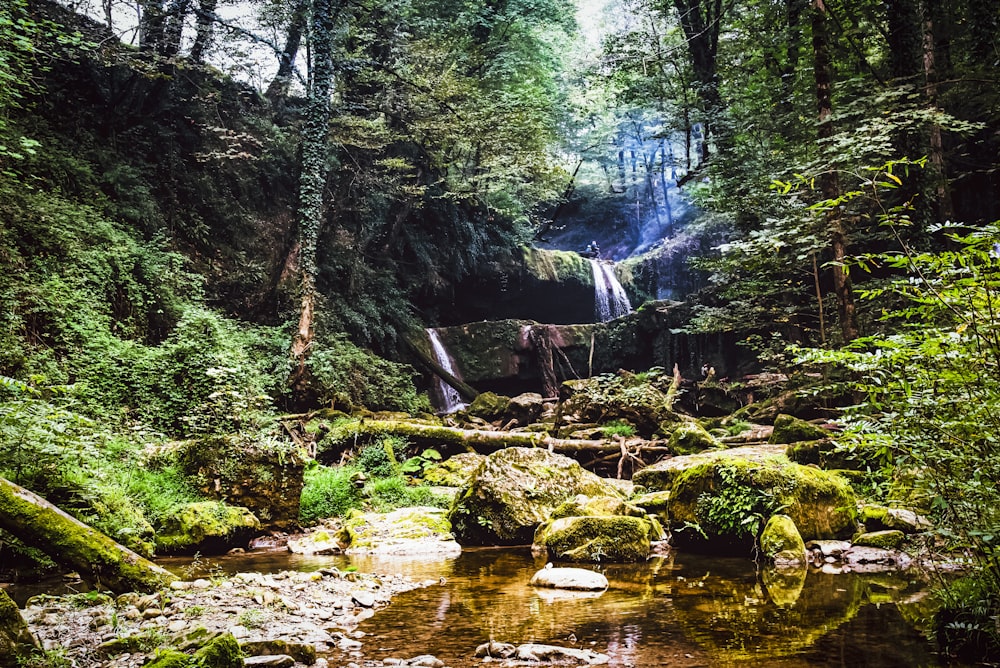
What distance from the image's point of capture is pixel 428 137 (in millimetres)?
18219

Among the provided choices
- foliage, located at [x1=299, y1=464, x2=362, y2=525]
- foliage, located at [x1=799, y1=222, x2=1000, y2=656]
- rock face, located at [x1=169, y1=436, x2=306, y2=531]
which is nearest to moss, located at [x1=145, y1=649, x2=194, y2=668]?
foliage, located at [x1=799, y1=222, x2=1000, y2=656]

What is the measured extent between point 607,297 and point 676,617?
2327cm

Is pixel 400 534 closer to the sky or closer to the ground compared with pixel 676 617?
closer to the ground

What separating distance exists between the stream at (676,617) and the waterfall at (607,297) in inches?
829

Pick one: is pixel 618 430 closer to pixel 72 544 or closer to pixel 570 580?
pixel 570 580

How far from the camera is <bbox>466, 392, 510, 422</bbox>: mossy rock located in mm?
15656

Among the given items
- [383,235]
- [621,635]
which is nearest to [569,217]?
[383,235]

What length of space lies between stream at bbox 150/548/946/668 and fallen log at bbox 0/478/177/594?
1.33 m

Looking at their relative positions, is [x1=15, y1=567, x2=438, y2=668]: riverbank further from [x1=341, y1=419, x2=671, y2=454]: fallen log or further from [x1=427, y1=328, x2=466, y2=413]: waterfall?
[x1=427, y1=328, x2=466, y2=413]: waterfall

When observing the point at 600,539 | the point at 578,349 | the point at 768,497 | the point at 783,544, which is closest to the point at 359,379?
the point at 578,349

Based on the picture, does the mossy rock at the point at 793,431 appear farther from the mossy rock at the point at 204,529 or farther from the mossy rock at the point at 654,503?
the mossy rock at the point at 204,529

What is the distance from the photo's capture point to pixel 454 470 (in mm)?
10891

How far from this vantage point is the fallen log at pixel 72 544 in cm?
351

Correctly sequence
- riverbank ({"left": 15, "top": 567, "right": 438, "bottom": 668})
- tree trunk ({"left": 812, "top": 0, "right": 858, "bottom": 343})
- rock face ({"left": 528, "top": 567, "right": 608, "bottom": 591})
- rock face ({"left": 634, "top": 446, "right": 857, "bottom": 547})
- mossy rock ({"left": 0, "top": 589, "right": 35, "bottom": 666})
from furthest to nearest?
tree trunk ({"left": 812, "top": 0, "right": 858, "bottom": 343})
rock face ({"left": 634, "top": 446, "right": 857, "bottom": 547})
rock face ({"left": 528, "top": 567, "right": 608, "bottom": 591})
riverbank ({"left": 15, "top": 567, "right": 438, "bottom": 668})
mossy rock ({"left": 0, "top": 589, "right": 35, "bottom": 666})
